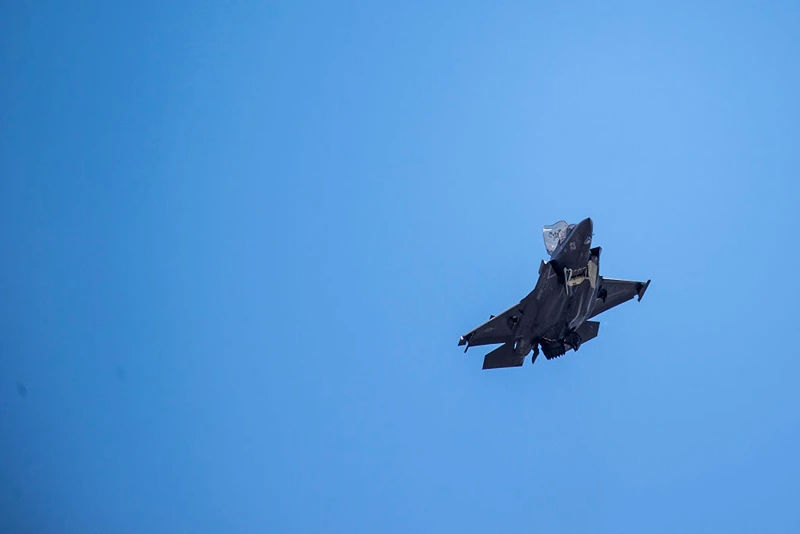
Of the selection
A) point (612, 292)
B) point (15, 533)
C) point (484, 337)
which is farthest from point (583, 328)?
point (15, 533)

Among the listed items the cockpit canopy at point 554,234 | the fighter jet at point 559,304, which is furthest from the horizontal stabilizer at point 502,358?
the cockpit canopy at point 554,234

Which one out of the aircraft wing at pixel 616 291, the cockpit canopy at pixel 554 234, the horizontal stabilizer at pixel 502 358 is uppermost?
the cockpit canopy at pixel 554 234

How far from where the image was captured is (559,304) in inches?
1811

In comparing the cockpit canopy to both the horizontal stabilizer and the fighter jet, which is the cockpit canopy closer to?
the fighter jet

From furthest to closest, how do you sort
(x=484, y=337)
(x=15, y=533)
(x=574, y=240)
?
1. (x=15, y=533)
2. (x=484, y=337)
3. (x=574, y=240)

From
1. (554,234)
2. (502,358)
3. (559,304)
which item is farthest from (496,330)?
(554,234)

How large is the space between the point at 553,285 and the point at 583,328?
7.17 metres

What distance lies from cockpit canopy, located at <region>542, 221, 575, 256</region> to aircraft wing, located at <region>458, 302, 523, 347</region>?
12.9 ft

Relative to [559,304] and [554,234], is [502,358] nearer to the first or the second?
[559,304]

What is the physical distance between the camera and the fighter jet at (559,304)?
1743 inches

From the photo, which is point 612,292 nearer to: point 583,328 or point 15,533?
point 583,328

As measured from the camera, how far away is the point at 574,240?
4338 centimetres

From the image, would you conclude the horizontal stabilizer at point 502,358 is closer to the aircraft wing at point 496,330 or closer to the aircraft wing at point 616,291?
the aircraft wing at point 496,330

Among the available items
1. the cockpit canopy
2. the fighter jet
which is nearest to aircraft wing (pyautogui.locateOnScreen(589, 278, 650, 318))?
the fighter jet
